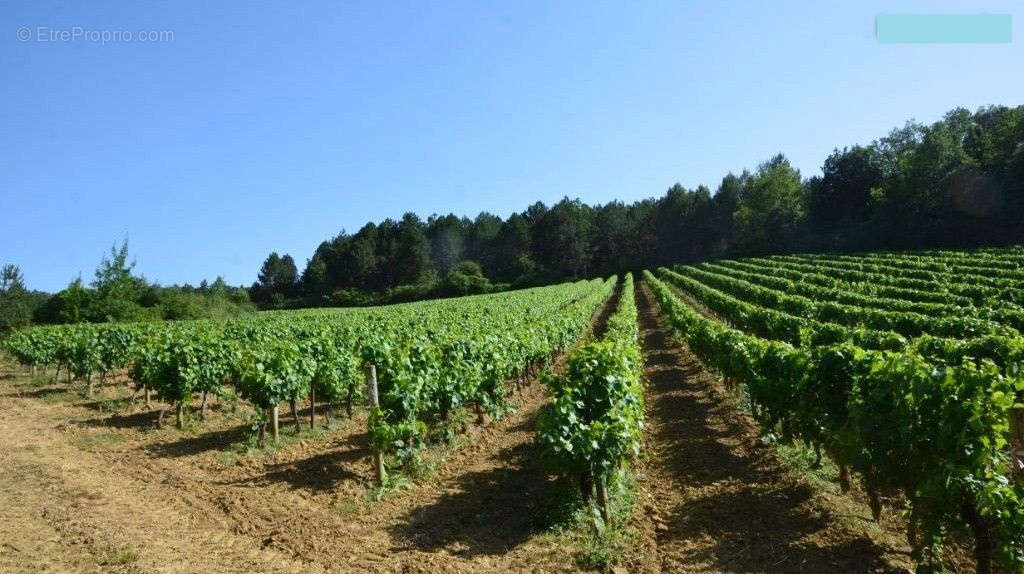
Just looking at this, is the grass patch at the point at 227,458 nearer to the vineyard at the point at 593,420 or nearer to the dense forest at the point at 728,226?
the vineyard at the point at 593,420

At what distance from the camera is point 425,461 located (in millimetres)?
9836

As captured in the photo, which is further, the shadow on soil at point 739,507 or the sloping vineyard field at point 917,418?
the shadow on soil at point 739,507

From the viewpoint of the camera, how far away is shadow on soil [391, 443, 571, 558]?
272 inches

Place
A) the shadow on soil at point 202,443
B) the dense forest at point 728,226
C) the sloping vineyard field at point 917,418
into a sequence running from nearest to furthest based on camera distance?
the sloping vineyard field at point 917,418 < the shadow on soil at point 202,443 < the dense forest at point 728,226

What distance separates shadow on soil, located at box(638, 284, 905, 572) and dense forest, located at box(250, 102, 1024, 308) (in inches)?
2314

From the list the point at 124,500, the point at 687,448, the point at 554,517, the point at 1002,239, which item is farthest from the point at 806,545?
the point at 1002,239

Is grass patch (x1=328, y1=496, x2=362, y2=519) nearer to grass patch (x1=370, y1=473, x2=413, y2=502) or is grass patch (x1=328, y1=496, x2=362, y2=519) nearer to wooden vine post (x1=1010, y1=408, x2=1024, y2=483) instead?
grass patch (x1=370, y1=473, x2=413, y2=502)

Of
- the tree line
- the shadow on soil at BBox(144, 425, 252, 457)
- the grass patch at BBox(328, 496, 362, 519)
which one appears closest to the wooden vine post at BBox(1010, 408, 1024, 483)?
the grass patch at BBox(328, 496, 362, 519)

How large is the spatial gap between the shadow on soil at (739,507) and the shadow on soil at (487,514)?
5.40 feet

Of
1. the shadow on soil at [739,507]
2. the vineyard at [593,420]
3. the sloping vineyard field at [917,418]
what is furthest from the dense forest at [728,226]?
the shadow on soil at [739,507]

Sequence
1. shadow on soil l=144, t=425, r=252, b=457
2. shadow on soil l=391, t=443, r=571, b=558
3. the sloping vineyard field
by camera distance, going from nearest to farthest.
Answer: the sloping vineyard field
shadow on soil l=391, t=443, r=571, b=558
shadow on soil l=144, t=425, r=252, b=457

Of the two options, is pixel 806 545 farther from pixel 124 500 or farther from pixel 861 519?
pixel 124 500

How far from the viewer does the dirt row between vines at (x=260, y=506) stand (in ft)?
21.5

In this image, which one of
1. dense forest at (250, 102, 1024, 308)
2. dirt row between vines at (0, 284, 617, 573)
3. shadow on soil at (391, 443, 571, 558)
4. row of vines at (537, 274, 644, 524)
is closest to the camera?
dirt row between vines at (0, 284, 617, 573)
